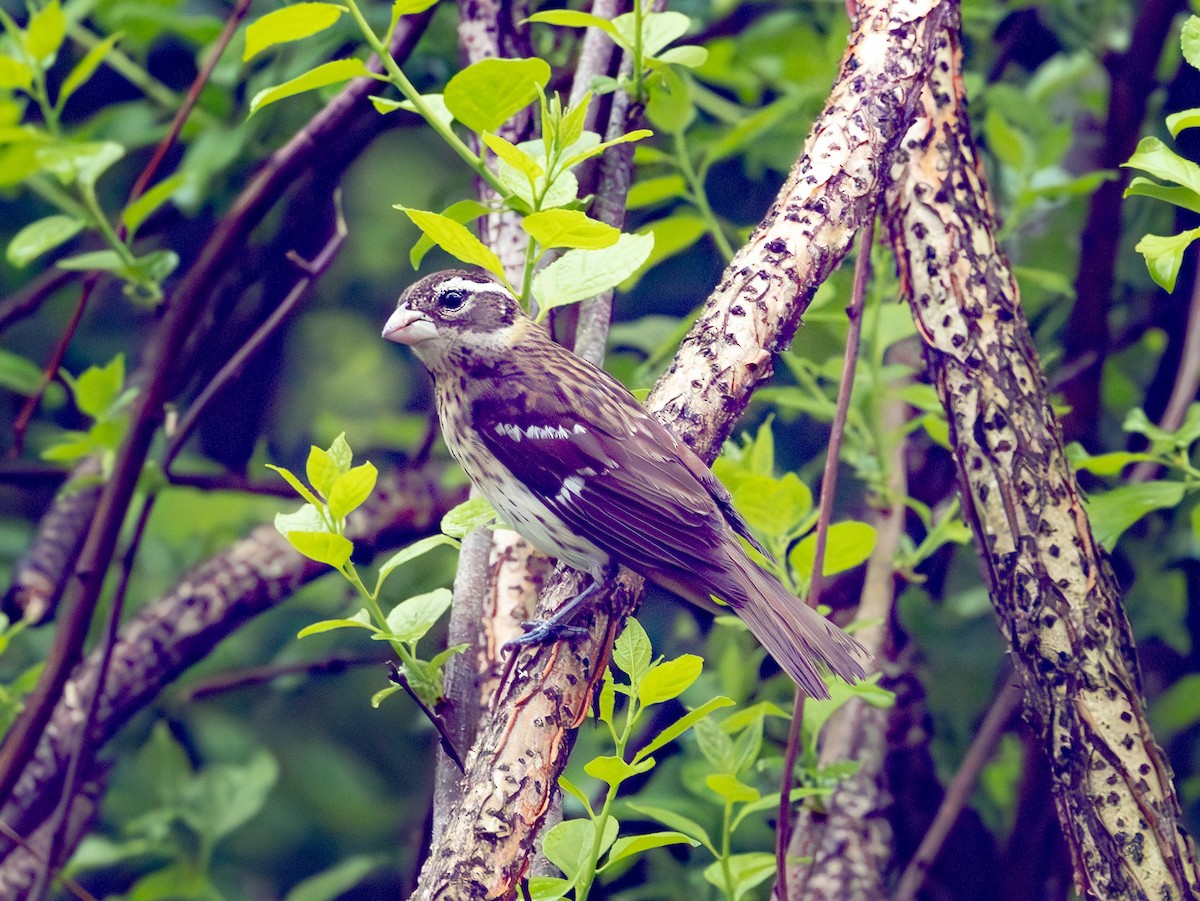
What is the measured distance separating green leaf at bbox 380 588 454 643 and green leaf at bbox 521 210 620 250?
489mm

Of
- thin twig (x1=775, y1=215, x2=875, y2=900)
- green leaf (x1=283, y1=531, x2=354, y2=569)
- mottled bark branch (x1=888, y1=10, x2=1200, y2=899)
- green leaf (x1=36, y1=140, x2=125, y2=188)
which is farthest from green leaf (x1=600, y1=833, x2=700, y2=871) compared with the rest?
green leaf (x1=36, y1=140, x2=125, y2=188)

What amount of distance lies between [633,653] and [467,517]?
327mm

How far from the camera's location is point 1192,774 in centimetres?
291

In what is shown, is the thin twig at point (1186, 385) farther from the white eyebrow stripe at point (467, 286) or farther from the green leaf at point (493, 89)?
the green leaf at point (493, 89)

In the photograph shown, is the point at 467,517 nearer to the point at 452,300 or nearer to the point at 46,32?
the point at 452,300

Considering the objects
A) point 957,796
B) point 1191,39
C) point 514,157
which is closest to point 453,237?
point 514,157

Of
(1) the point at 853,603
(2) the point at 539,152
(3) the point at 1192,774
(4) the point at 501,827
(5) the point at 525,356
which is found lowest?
(3) the point at 1192,774

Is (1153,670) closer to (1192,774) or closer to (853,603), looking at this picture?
(1192,774)

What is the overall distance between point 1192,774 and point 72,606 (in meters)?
2.47

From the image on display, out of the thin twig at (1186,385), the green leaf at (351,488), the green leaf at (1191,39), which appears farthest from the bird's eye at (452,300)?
the thin twig at (1186,385)

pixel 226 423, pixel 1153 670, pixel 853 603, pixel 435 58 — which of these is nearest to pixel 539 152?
pixel 435 58

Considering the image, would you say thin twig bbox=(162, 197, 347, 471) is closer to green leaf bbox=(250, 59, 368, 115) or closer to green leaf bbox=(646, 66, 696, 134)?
green leaf bbox=(646, 66, 696, 134)

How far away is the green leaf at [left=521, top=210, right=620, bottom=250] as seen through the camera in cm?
153

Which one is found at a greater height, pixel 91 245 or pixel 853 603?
pixel 91 245
